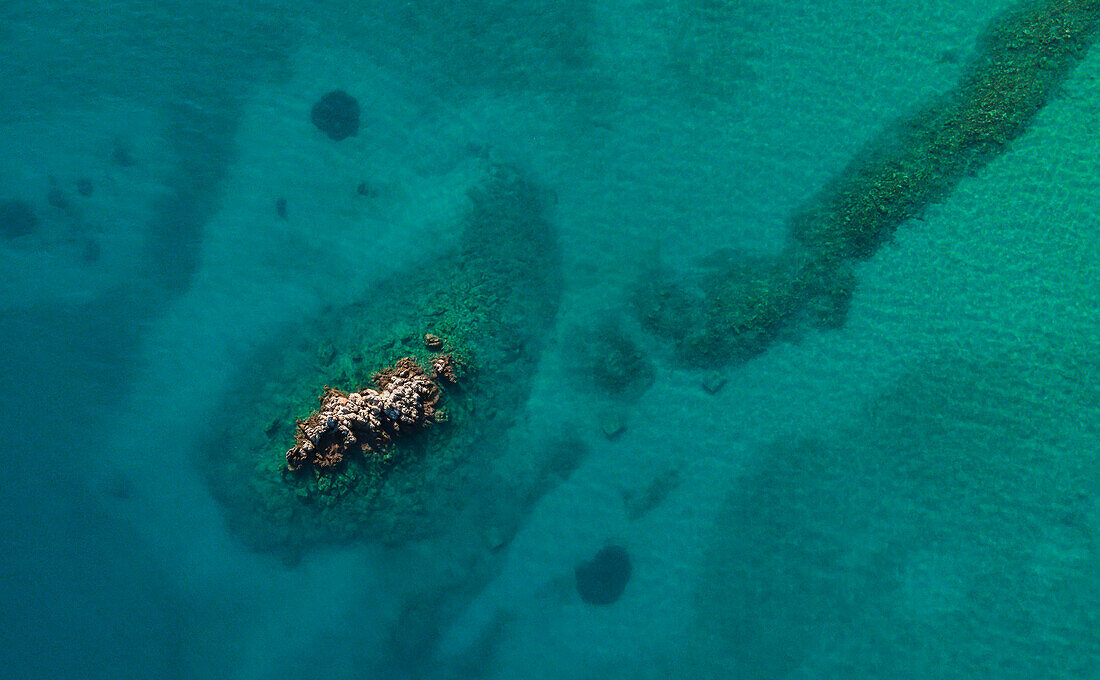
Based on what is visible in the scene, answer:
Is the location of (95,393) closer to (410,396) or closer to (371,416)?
(371,416)

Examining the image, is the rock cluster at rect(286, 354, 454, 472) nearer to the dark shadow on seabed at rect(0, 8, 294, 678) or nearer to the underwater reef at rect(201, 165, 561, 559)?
the underwater reef at rect(201, 165, 561, 559)

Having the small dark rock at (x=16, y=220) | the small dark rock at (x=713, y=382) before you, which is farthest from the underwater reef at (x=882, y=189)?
the small dark rock at (x=16, y=220)

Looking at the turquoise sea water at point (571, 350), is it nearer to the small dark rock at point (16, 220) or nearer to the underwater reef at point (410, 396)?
the small dark rock at point (16, 220)

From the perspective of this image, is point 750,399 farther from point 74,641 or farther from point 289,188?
point 74,641

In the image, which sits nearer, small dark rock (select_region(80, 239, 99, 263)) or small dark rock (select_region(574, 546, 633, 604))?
small dark rock (select_region(574, 546, 633, 604))

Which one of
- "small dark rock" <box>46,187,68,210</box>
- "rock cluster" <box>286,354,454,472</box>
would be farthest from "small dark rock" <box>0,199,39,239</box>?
"rock cluster" <box>286,354,454,472</box>
